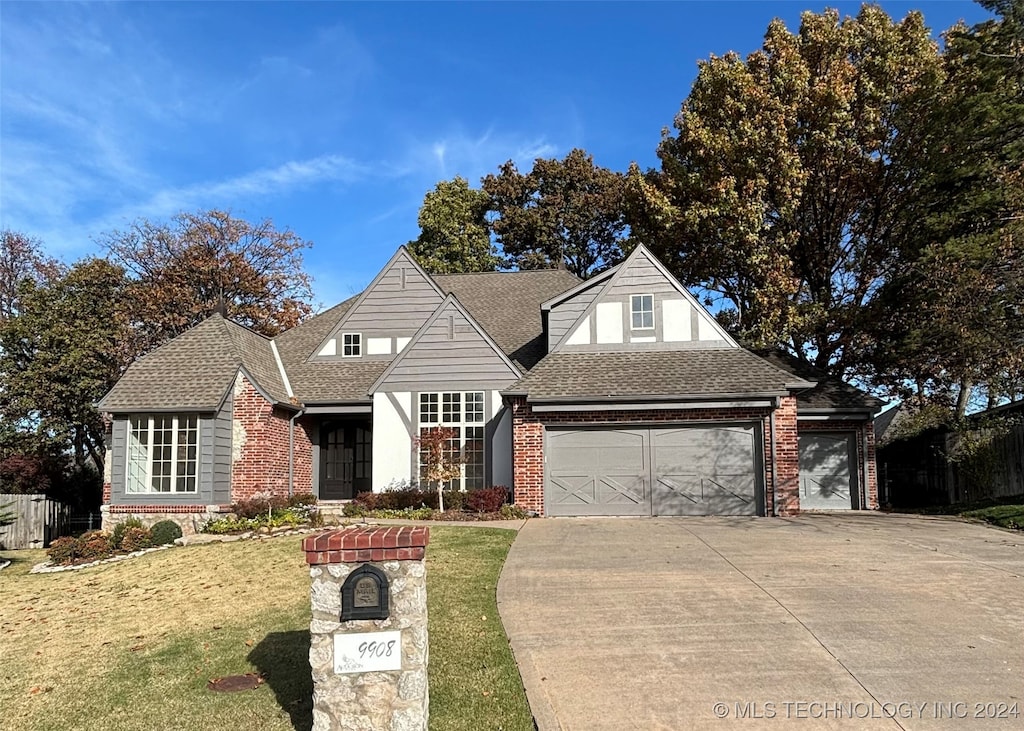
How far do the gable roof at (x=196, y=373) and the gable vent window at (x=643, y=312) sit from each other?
910cm

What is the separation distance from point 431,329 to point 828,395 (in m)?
10.9

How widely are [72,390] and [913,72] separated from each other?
1170 inches

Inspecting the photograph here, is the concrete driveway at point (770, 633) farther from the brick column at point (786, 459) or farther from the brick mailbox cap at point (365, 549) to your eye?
the brick column at point (786, 459)

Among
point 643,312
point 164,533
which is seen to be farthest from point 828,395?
point 164,533

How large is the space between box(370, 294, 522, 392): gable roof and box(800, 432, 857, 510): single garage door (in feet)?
27.5

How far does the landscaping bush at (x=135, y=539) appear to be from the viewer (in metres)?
14.3

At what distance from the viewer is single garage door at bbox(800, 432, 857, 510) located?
20062mm

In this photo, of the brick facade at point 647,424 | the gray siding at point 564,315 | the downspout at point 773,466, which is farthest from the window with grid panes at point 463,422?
the downspout at point 773,466

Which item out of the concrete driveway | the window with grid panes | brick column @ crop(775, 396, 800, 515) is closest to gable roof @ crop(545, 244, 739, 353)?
brick column @ crop(775, 396, 800, 515)

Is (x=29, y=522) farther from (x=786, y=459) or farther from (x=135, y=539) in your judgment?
(x=786, y=459)

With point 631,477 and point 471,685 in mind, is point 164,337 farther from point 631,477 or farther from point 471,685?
point 471,685

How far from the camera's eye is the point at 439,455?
17.3 metres

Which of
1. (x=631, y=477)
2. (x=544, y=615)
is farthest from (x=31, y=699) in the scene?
(x=631, y=477)

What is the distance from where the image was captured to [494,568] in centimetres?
986
